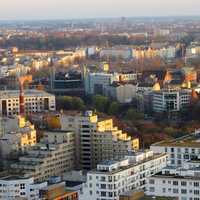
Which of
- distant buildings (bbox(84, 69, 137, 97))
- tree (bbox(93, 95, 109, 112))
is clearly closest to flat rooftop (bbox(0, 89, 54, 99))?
tree (bbox(93, 95, 109, 112))

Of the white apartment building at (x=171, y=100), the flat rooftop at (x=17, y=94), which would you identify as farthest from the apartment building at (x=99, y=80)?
the white apartment building at (x=171, y=100)

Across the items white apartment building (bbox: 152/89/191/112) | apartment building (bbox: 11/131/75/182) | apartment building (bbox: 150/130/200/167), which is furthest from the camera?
white apartment building (bbox: 152/89/191/112)

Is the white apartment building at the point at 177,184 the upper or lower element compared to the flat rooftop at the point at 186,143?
upper

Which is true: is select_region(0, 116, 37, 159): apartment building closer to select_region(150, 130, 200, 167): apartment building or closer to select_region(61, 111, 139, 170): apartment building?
select_region(61, 111, 139, 170): apartment building

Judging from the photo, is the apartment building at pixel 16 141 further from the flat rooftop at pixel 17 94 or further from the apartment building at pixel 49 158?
the flat rooftop at pixel 17 94

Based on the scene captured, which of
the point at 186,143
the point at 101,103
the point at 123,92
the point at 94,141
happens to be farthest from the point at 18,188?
the point at 123,92

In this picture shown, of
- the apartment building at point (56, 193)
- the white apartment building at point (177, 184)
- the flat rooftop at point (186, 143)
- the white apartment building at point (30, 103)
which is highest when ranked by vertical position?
the white apartment building at point (177, 184)

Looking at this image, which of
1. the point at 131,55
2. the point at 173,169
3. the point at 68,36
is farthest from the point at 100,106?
the point at 68,36

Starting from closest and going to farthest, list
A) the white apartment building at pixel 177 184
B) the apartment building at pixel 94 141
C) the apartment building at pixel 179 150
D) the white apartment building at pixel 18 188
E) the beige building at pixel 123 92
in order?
the white apartment building at pixel 177 184, the white apartment building at pixel 18 188, the apartment building at pixel 179 150, the apartment building at pixel 94 141, the beige building at pixel 123 92
